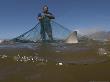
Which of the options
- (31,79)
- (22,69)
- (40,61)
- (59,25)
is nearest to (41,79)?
(31,79)

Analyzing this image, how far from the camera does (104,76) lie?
4027 millimetres

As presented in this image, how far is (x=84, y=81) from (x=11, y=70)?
1.36 meters

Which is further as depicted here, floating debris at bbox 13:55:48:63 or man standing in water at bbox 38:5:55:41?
man standing in water at bbox 38:5:55:41

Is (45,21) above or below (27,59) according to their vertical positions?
above

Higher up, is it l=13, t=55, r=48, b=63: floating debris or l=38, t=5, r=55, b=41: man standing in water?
l=38, t=5, r=55, b=41: man standing in water

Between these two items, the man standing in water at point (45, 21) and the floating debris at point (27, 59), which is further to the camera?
the man standing in water at point (45, 21)

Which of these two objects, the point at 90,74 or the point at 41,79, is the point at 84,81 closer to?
the point at 90,74

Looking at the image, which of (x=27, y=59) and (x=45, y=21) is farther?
(x=45, y=21)

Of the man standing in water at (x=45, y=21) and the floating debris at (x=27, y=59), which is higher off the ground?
the man standing in water at (x=45, y=21)

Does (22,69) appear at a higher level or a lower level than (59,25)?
lower

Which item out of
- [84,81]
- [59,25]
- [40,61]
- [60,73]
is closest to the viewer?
[84,81]

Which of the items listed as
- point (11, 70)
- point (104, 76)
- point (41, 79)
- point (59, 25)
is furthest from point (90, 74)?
point (59, 25)

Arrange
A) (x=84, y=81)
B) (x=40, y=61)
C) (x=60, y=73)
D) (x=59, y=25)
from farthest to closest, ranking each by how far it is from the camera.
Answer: (x=59, y=25), (x=40, y=61), (x=60, y=73), (x=84, y=81)

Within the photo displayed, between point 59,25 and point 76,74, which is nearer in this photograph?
point 76,74
